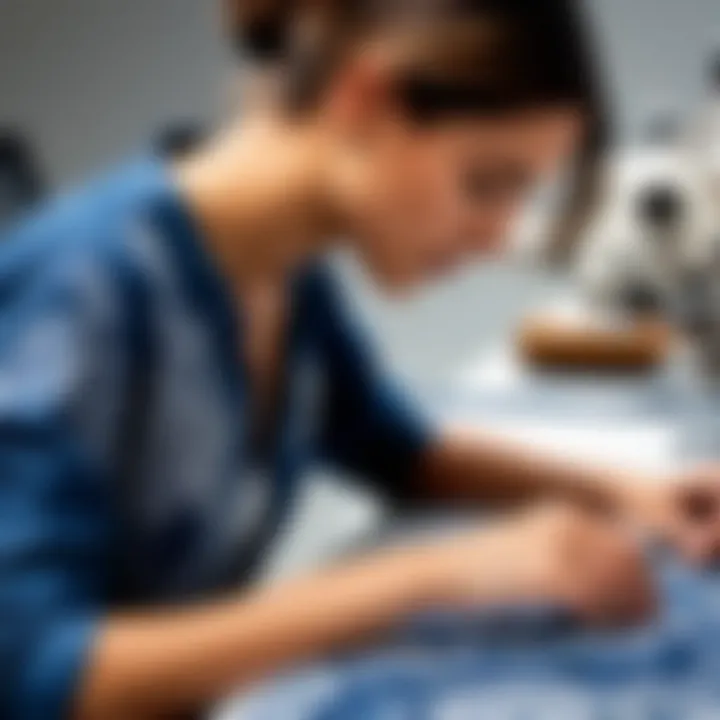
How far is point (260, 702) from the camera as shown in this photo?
1.80ft

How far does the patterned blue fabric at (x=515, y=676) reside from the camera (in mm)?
545

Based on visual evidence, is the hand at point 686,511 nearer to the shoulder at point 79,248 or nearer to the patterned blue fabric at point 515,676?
the patterned blue fabric at point 515,676

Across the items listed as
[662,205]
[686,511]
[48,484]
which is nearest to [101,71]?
[48,484]

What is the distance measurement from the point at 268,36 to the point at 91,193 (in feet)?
0.37

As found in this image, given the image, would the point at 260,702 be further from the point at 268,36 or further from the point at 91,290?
the point at 268,36

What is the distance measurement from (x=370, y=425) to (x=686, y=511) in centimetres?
20

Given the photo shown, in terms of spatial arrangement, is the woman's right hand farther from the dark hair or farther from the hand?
the dark hair

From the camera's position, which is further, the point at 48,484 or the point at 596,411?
Result: the point at 596,411

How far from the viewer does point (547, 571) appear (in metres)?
0.61

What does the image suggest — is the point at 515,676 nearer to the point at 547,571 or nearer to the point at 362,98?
the point at 547,571

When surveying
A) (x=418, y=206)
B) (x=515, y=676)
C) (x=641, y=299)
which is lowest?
(x=515, y=676)

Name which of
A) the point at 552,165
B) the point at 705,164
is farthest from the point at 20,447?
the point at 705,164

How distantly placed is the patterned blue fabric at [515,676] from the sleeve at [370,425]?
0.23m

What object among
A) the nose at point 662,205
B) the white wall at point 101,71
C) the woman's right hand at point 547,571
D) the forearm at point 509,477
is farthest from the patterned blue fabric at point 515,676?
the nose at point 662,205
